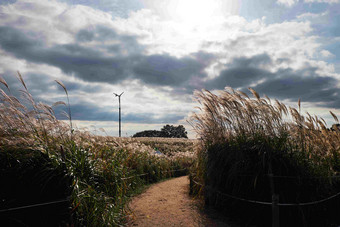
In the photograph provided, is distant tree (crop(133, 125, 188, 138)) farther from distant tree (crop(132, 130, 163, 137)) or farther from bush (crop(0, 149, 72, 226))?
bush (crop(0, 149, 72, 226))

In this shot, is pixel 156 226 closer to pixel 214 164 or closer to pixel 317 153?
pixel 214 164

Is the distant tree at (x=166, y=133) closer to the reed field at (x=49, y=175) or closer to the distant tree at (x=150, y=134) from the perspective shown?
the distant tree at (x=150, y=134)

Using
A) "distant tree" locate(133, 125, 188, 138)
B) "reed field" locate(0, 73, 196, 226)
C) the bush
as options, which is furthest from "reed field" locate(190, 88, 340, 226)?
"distant tree" locate(133, 125, 188, 138)

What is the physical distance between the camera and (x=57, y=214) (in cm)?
365

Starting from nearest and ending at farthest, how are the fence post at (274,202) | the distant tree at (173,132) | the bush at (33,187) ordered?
the bush at (33,187)
the fence post at (274,202)
the distant tree at (173,132)

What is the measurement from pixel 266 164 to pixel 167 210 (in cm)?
228

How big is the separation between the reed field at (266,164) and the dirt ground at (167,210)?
0.46 metres

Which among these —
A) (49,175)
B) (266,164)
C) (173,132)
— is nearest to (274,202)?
(266,164)

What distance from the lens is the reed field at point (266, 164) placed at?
4469 mm

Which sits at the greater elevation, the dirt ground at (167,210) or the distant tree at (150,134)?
the distant tree at (150,134)

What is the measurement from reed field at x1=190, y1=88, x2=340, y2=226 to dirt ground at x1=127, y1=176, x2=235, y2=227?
46cm

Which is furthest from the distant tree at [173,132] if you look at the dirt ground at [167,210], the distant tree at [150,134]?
the dirt ground at [167,210]

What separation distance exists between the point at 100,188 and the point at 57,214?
0.99m

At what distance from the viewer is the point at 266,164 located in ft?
14.7
